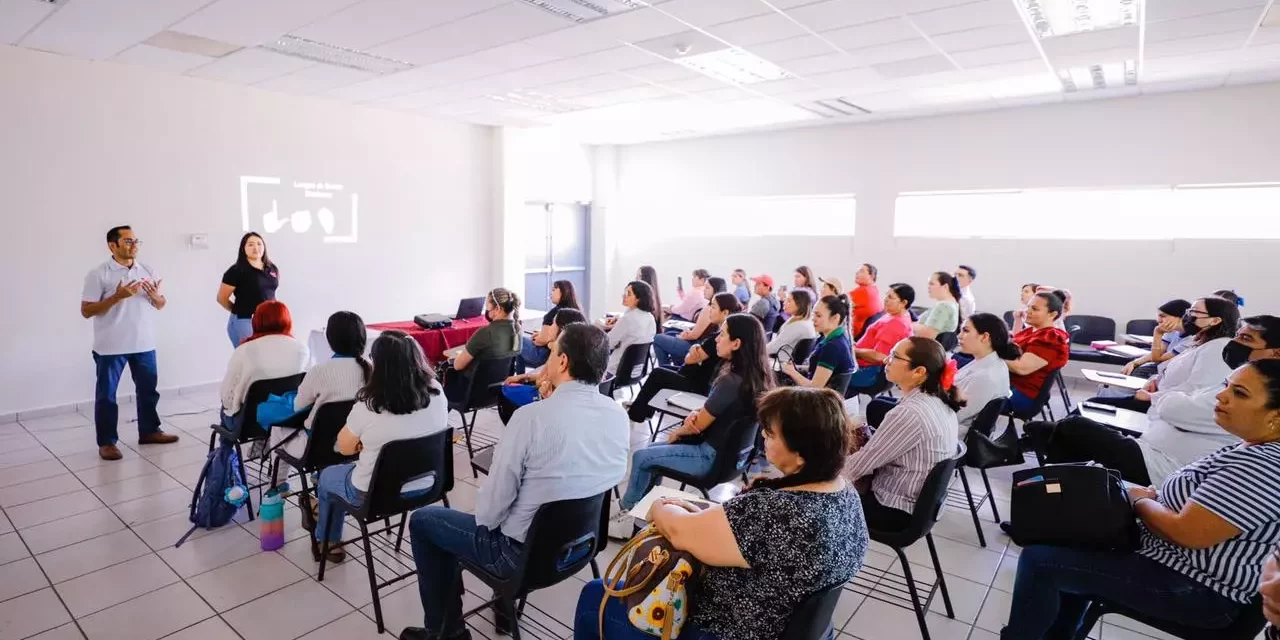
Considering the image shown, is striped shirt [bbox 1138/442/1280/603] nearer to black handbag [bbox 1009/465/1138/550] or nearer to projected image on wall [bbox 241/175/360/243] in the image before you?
black handbag [bbox 1009/465/1138/550]

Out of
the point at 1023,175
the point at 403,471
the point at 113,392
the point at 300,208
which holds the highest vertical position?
the point at 1023,175

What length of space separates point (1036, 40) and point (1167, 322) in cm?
215

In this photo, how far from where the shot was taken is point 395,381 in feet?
8.45

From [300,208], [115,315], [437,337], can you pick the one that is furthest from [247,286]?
[300,208]

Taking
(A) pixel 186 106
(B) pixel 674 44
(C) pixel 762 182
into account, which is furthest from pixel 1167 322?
(A) pixel 186 106

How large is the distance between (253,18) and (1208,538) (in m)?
5.13

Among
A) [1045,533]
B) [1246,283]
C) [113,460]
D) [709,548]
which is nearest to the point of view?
[709,548]

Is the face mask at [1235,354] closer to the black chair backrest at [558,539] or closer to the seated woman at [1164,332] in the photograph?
the seated woman at [1164,332]

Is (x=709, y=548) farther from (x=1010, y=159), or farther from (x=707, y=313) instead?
(x=1010, y=159)

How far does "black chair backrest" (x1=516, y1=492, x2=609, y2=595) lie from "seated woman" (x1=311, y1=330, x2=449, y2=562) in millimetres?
801

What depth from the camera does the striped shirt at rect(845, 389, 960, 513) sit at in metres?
2.43

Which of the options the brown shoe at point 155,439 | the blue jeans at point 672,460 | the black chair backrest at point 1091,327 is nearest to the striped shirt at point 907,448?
the blue jeans at point 672,460

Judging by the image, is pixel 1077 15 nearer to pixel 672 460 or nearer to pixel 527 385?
pixel 672 460

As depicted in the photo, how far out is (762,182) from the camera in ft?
30.0
